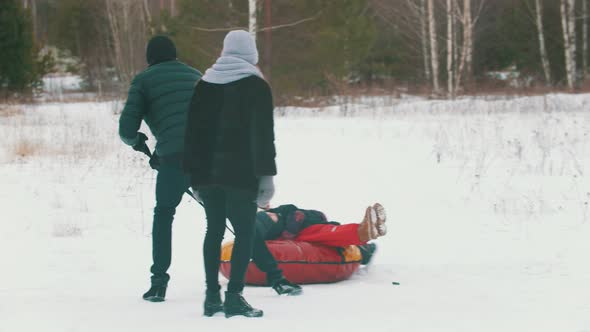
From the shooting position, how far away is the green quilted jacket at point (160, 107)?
4527 millimetres

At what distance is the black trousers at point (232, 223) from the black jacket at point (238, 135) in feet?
0.26

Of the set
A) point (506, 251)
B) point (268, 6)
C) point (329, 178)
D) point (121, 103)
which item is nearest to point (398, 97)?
point (268, 6)

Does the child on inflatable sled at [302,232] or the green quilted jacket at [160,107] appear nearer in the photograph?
the green quilted jacket at [160,107]

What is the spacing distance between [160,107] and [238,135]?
2.48 ft

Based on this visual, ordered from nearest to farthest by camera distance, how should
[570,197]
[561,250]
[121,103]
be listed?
[561,250]
[570,197]
[121,103]

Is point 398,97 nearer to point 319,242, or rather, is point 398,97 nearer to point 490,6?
point 490,6

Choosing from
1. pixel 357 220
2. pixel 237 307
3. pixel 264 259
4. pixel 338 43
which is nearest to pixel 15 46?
pixel 338 43

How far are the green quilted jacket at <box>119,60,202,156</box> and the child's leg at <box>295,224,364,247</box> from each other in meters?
1.28

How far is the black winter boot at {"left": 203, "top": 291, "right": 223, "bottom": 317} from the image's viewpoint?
425 cm

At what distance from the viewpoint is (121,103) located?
886 inches

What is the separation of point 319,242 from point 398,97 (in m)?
22.4

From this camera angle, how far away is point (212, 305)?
425cm

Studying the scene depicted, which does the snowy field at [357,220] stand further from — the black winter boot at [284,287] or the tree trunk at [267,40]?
the tree trunk at [267,40]

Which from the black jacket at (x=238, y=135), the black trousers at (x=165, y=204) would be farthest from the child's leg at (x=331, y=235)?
the black jacket at (x=238, y=135)
